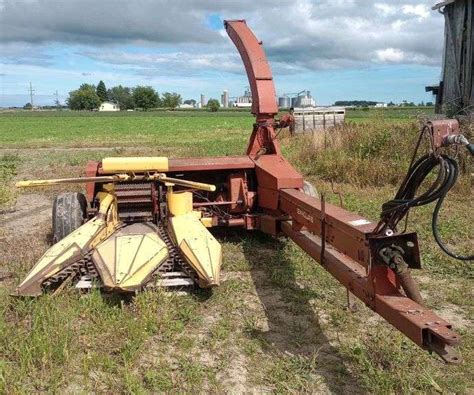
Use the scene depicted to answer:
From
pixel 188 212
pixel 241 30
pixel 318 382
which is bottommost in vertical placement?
pixel 318 382

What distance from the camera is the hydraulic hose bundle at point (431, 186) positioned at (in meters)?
2.63

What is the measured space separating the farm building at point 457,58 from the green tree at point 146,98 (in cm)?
11876

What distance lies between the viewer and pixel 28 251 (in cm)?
559

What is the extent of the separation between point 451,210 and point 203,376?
18.0 ft

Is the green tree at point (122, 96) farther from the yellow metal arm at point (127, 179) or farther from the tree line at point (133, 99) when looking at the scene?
the yellow metal arm at point (127, 179)

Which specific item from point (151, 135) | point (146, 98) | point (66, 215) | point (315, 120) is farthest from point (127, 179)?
point (146, 98)

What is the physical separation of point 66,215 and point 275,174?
231cm

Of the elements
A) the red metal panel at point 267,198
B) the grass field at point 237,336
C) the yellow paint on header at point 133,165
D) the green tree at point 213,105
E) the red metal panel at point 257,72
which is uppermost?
the green tree at point 213,105

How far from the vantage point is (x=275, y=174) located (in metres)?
5.49

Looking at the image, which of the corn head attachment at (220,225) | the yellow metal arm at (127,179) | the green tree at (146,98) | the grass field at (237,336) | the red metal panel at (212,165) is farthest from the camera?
the green tree at (146,98)

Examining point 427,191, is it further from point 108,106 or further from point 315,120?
point 108,106

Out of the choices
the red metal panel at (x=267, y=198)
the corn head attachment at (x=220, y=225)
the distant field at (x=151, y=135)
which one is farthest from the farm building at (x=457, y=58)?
the red metal panel at (x=267, y=198)

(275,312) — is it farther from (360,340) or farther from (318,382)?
(318,382)

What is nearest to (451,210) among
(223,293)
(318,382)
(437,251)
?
(437,251)
